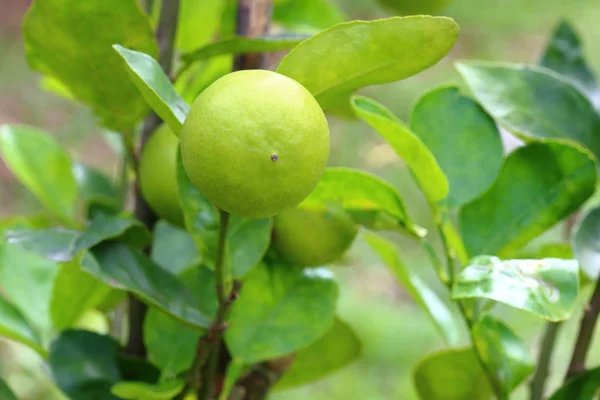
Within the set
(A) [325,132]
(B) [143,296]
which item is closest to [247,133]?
(A) [325,132]

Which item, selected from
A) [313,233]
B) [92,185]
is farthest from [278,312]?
[92,185]

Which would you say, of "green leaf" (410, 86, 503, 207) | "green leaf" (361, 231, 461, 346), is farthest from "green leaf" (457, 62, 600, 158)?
"green leaf" (361, 231, 461, 346)

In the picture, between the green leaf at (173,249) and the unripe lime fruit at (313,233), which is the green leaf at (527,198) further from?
the green leaf at (173,249)

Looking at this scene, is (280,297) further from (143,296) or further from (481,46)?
(481,46)

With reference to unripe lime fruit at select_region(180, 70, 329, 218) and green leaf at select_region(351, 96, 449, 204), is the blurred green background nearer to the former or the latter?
green leaf at select_region(351, 96, 449, 204)

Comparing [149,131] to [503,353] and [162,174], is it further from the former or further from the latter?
[503,353]
